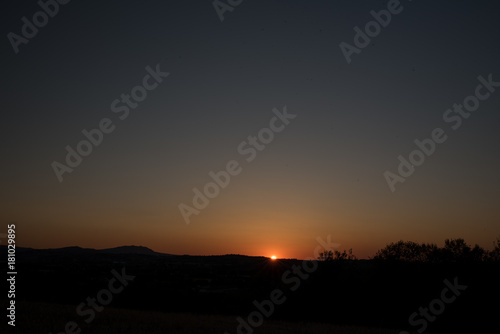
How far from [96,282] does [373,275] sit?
44.5m

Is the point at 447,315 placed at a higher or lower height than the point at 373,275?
lower

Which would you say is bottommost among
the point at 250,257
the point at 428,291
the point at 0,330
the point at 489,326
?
the point at 0,330

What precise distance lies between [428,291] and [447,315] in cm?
429

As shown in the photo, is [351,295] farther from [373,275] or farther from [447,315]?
[447,315]

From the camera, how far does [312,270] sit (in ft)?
165

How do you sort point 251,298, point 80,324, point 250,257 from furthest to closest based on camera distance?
1. point 250,257
2. point 251,298
3. point 80,324

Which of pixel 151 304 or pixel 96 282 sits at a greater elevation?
pixel 96 282

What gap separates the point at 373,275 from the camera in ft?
151

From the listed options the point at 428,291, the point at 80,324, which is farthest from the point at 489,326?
the point at 80,324

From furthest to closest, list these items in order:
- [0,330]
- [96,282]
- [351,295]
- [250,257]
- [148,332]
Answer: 1. [250,257]
2. [96,282]
3. [351,295]
4. [148,332]
5. [0,330]

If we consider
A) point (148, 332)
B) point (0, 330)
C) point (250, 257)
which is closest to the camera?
point (0, 330)

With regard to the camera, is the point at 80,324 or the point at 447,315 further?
the point at 447,315

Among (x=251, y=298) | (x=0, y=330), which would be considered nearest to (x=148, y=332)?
(x=0, y=330)

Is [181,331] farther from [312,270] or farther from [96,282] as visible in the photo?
[96,282]
